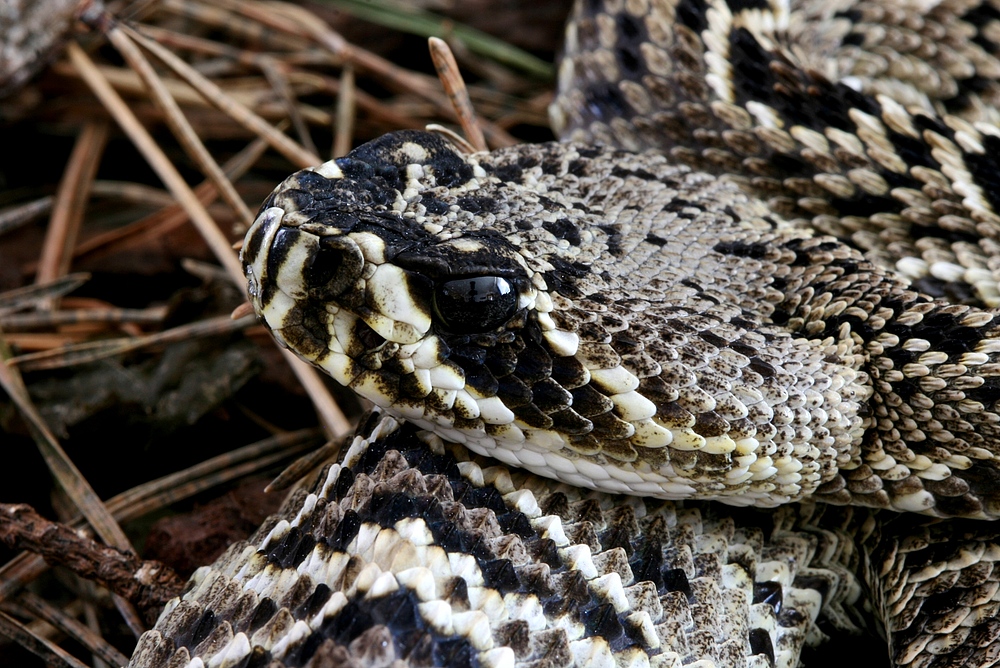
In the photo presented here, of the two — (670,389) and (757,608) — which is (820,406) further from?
(757,608)

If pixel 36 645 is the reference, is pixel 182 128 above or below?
above

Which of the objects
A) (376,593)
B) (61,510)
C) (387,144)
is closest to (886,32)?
(387,144)

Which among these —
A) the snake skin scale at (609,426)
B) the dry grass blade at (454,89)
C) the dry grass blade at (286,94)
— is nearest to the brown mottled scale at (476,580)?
the snake skin scale at (609,426)

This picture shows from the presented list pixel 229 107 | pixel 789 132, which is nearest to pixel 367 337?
pixel 789 132

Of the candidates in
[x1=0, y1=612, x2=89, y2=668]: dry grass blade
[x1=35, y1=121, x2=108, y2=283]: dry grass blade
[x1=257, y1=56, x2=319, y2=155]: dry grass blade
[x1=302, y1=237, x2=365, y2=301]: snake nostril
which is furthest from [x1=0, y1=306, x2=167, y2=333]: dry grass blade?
[x1=302, y1=237, x2=365, y2=301]: snake nostril

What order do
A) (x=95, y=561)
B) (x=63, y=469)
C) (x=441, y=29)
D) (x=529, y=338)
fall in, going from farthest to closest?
1. (x=441, y=29)
2. (x=63, y=469)
3. (x=95, y=561)
4. (x=529, y=338)

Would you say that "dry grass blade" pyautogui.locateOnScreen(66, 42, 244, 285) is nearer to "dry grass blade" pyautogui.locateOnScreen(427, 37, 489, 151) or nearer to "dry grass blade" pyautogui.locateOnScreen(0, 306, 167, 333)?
"dry grass blade" pyautogui.locateOnScreen(0, 306, 167, 333)

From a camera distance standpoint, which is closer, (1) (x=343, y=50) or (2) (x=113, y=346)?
(2) (x=113, y=346)

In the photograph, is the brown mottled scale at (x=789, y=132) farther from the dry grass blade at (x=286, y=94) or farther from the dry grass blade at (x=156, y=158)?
the dry grass blade at (x=156, y=158)

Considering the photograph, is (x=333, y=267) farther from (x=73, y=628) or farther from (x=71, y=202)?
(x=71, y=202)
